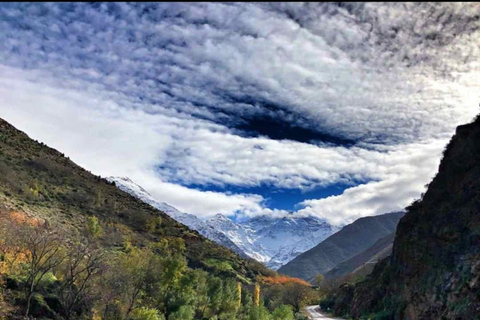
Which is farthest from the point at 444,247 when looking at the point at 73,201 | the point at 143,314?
the point at 73,201

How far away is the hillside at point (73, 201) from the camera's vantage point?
→ 70.5 m

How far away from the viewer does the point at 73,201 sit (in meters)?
84.6

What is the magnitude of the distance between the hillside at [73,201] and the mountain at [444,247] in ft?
159

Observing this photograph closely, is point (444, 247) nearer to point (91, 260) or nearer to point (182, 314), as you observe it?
point (182, 314)

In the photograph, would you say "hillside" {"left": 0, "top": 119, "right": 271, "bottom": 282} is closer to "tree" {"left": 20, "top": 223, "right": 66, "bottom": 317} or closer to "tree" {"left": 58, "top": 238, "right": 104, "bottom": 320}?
"tree" {"left": 20, "top": 223, "right": 66, "bottom": 317}

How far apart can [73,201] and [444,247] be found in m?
77.4

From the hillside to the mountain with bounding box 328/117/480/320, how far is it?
159 ft

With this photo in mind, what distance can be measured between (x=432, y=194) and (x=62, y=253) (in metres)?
41.0

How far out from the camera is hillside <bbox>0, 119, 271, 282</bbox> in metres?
70.5

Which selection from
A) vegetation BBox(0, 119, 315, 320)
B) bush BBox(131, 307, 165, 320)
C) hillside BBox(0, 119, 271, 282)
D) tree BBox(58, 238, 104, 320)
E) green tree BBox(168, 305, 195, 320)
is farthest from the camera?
hillside BBox(0, 119, 271, 282)

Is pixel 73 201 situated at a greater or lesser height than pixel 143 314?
greater

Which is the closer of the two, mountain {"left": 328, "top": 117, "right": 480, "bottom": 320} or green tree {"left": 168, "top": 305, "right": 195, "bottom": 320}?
mountain {"left": 328, "top": 117, "right": 480, "bottom": 320}

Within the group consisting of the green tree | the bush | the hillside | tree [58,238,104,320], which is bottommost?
the green tree

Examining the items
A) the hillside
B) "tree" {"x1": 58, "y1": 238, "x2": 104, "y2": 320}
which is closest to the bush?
"tree" {"x1": 58, "y1": 238, "x2": 104, "y2": 320}
